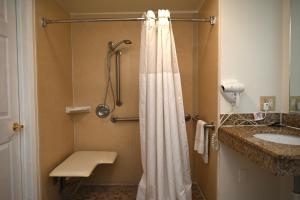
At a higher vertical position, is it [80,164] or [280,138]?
[280,138]

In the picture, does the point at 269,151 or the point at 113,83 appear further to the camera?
the point at 113,83

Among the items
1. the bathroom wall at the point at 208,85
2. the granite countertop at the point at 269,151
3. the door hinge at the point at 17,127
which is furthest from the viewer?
the bathroom wall at the point at 208,85

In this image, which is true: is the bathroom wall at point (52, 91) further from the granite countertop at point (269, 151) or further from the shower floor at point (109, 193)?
the granite countertop at point (269, 151)

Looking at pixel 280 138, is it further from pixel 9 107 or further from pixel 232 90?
pixel 9 107

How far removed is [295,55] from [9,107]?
7.97ft

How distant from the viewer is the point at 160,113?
5.17 feet

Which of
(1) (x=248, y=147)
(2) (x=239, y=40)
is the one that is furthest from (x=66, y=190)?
(2) (x=239, y=40)

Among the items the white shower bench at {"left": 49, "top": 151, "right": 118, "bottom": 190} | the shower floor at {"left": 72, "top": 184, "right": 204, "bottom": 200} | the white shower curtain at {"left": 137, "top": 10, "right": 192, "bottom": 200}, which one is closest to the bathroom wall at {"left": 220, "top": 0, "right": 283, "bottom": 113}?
the white shower curtain at {"left": 137, "top": 10, "right": 192, "bottom": 200}

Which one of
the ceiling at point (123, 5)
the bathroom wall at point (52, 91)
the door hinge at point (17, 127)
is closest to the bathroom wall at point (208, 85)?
the ceiling at point (123, 5)

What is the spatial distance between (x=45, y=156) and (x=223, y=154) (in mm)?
1667

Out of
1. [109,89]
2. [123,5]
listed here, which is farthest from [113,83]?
[123,5]

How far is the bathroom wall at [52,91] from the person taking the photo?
1683 millimetres

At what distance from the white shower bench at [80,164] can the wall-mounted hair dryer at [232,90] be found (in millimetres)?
1366

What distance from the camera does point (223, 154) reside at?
1.59 metres
